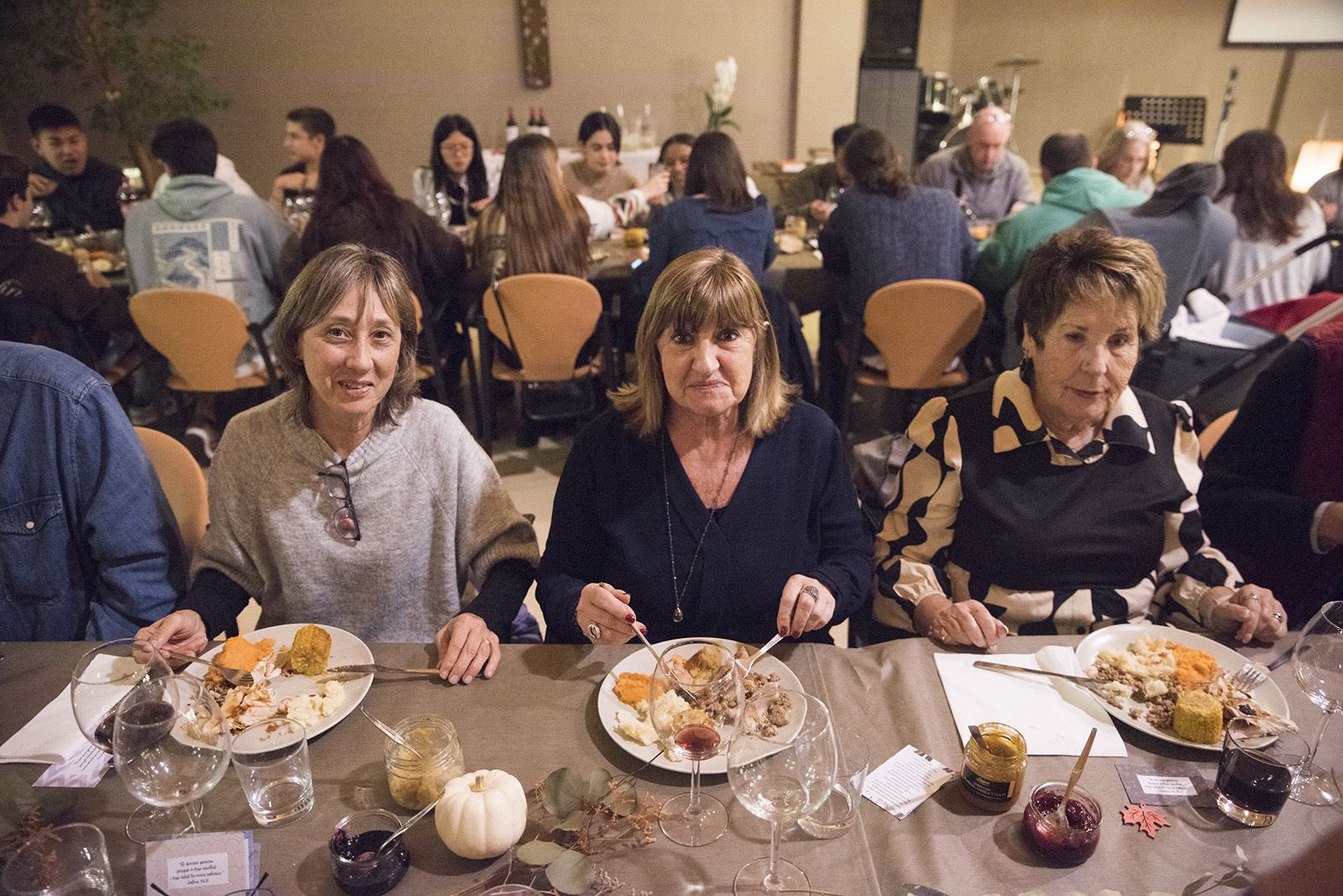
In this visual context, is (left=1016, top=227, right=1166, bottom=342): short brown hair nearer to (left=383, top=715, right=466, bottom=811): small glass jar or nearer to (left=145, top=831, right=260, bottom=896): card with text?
(left=383, top=715, right=466, bottom=811): small glass jar

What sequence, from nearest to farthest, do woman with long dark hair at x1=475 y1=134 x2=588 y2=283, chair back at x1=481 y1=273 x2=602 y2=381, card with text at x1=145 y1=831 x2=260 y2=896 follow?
card with text at x1=145 y1=831 x2=260 y2=896 → chair back at x1=481 y1=273 x2=602 y2=381 → woman with long dark hair at x1=475 y1=134 x2=588 y2=283

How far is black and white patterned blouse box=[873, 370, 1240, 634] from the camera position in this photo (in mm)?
1642

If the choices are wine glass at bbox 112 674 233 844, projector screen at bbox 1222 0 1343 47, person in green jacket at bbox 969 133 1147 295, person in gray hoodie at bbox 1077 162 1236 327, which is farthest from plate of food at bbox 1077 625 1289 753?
projector screen at bbox 1222 0 1343 47

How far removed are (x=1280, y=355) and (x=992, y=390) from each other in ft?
2.25

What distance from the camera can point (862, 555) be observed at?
1.68m

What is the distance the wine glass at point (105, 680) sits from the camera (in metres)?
1.09

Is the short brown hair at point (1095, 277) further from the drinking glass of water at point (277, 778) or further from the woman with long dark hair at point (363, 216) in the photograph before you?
the woman with long dark hair at point (363, 216)

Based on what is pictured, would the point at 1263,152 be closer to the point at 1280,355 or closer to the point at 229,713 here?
the point at 1280,355

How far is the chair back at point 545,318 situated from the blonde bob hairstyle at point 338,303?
Result: 1785 mm

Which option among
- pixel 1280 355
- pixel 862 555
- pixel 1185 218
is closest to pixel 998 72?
pixel 1185 218

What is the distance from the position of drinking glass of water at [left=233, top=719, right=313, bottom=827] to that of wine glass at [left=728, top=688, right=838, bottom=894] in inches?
22.9

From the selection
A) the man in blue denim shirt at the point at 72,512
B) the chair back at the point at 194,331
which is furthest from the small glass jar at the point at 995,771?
the chair back at the point at 194,331

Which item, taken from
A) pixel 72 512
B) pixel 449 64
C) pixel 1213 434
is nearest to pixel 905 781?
pixel 1213 434

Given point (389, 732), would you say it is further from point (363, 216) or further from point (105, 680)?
point (363, 216)
